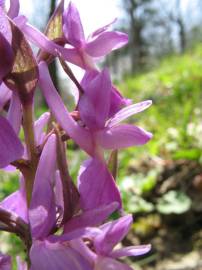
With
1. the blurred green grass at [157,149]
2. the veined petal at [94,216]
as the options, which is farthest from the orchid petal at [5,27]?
the blurred green grass at [157,149]

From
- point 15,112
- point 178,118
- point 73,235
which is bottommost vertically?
point 178,118

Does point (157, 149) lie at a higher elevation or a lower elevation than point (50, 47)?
lower

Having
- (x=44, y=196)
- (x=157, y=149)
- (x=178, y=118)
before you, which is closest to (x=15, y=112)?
(x=44, y=196)

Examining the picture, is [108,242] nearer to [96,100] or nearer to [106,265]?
[106,265]

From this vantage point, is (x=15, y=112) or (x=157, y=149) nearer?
(x=15, y=112)

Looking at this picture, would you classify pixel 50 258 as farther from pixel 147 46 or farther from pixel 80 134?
pixel 147 46

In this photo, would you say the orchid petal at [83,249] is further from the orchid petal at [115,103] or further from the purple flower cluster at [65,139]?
the orchid petal at [115,103]

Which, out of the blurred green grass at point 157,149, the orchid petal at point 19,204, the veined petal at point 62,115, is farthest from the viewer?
the blurred green grass at point 157,149
